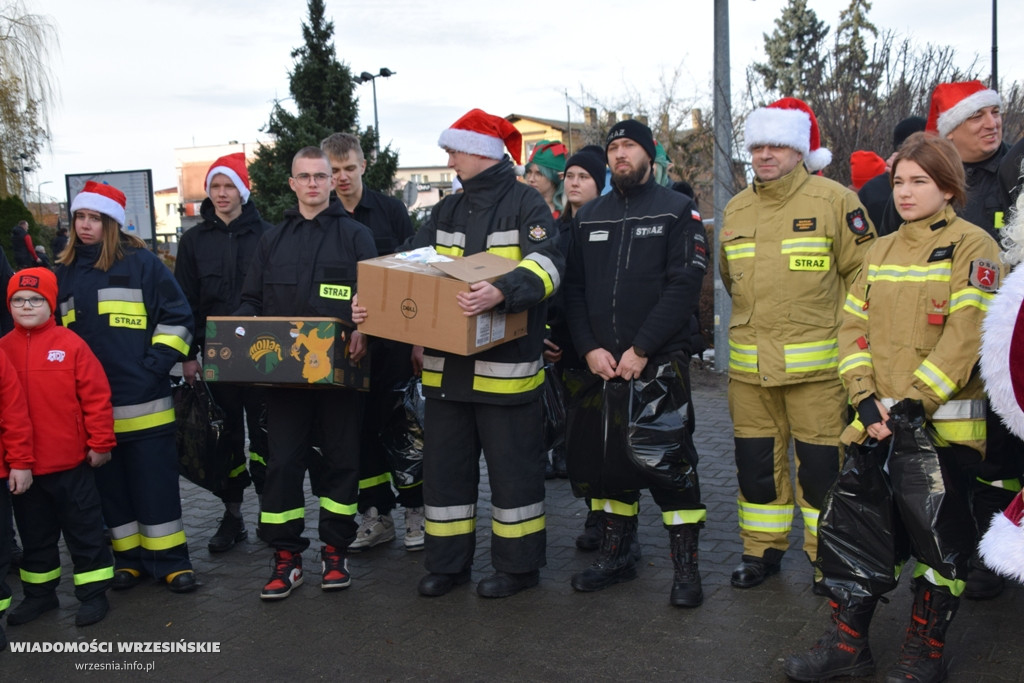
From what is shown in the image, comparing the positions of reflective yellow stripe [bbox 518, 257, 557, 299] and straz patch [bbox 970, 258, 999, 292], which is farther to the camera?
reflective yellow stripe [bbox 518, 257, 557, 299]

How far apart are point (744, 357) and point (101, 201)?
3433 mm

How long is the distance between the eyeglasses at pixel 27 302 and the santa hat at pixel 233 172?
1352mm

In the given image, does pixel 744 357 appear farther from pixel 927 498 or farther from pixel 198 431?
pixel 198 431

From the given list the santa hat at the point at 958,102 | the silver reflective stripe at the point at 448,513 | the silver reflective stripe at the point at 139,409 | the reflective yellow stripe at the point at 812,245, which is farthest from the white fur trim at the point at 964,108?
the silver reflective stripe at the point at 139,409

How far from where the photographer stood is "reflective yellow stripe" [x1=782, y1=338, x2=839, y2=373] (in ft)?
14.4

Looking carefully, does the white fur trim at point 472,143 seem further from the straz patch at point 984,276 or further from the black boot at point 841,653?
the black boot at point 841,653

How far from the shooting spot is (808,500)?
450 centimetres

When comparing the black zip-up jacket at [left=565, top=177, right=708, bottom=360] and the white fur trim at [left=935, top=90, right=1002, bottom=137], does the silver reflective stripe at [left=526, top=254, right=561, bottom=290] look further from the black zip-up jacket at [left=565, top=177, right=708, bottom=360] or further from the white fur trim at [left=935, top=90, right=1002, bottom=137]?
the white fur trim at [left=935, top=90, right=1002, bottom=137]

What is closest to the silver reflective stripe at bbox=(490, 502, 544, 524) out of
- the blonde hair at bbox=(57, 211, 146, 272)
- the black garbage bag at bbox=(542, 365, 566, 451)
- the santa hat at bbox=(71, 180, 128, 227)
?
the black garbage bag at bbox=(542, 365, 566, 451)

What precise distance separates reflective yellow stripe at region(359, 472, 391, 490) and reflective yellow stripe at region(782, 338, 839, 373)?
2.47 metres

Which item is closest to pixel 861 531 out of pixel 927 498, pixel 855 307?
pixel 927 498

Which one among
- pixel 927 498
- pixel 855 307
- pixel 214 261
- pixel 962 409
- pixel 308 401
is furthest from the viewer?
pixel 214 261

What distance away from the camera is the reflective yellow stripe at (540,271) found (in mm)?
4320

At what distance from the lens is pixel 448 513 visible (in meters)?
4.68
